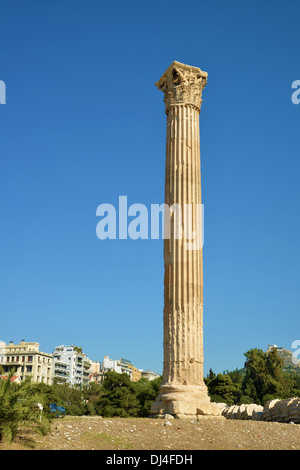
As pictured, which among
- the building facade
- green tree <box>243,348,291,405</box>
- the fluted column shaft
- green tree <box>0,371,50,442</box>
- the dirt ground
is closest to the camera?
green tree <box>0,371,50,442</box>

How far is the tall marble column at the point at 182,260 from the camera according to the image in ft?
54.0

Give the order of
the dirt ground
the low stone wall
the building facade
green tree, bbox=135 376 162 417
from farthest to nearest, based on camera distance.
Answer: the building facade → green tree, bbox=135 376 162 417 → the low stone wall → the dirt ground

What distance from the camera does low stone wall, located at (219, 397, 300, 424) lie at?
1829cm

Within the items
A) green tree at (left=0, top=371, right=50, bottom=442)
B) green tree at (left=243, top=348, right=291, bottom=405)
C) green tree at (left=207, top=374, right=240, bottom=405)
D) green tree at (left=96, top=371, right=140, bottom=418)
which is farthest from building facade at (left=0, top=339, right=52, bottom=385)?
green tree at (left=0, top=371, right=50, bottom=442)

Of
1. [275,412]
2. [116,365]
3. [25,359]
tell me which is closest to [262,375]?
[275,412]

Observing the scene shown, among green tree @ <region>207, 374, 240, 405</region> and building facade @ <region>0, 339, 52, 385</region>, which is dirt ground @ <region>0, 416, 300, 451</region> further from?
building facade @ <region>0, 339, 52, 385</region>

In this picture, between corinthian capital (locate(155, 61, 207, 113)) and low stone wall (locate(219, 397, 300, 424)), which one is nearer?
low stone wall (locate(219, 397, 300, 424))

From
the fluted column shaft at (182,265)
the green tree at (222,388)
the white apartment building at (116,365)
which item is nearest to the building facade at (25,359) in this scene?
the white apartment building at (116,365)

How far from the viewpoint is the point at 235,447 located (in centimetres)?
1232

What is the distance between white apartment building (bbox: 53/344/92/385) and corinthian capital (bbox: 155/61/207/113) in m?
96.1

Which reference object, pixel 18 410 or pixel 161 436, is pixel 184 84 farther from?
pixel 18 410

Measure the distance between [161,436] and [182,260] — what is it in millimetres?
6900
